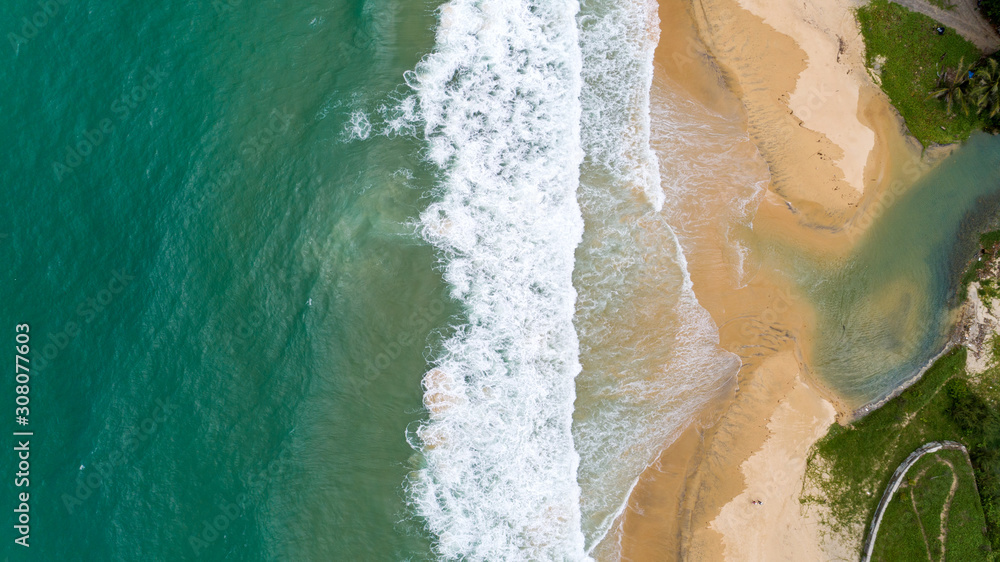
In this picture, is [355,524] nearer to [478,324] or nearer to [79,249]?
[478,324]

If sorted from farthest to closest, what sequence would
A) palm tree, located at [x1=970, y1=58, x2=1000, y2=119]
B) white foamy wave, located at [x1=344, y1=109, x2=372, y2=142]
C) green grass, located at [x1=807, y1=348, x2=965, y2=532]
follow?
palm tree, located at [x1=970, y1=58, x2=1000, y2=119] < green grass, located at [x1=807, y1=348, x2=965, y2=532] < white foamy wave, located at [x1=344, y1=109, x2=372, y2=142]

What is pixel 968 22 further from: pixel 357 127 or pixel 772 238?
pixel 357 127

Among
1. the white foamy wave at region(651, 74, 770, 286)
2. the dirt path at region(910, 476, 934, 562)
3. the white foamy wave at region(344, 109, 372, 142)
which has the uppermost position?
the white foamy wave at region(344, 109, 372, 142)

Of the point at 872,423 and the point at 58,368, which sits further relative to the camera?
the point at 872,423

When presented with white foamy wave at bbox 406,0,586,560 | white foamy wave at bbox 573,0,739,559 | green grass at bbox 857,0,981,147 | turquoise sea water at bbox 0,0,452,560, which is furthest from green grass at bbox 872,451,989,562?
turquoise sea water at bbox 0,0,452,560

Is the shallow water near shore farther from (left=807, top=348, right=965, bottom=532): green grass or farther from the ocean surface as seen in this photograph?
the ocean surface

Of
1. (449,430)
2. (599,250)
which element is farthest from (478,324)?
(599,250)

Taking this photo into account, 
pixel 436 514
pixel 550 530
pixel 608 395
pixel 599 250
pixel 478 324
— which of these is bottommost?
pixel 550 530
